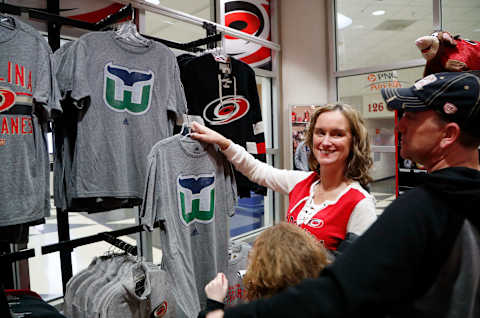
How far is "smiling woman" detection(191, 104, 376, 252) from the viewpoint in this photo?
4.86 feet

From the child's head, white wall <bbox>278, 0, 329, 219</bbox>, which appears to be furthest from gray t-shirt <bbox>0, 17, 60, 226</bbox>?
white wall <bbox>278, 0, 329, 219</bbox>

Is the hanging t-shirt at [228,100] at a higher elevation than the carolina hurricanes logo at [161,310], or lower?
higher

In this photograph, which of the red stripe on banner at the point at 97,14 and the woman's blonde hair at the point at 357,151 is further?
the red stripe on banner at the point at 97,14

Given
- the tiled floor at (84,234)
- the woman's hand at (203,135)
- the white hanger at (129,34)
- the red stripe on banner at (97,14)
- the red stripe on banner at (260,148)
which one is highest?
the red stripe on banner at (97,14)

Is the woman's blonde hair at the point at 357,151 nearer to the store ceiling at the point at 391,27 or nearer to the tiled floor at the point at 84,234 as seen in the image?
the tiled floor at the point at 84,234

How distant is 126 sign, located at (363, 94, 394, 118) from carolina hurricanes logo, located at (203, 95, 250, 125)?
2.65 m

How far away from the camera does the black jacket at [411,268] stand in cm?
61

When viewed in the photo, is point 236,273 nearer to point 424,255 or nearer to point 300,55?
point 424,255

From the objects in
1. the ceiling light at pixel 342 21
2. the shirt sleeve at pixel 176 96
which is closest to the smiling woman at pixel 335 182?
the shirt sleeve at pixel 176 96

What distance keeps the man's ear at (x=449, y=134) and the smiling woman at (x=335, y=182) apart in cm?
74

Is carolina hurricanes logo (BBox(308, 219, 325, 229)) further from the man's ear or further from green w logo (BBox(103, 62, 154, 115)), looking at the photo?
green w logo (BBox(103, 62, 154, 115))

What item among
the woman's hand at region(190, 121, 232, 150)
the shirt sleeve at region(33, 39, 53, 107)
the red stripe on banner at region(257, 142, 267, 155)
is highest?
the shirt sleeve at region(33, 39, 53, 107)

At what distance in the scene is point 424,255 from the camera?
2.11 ft

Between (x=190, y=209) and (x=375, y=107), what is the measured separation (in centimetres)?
360
